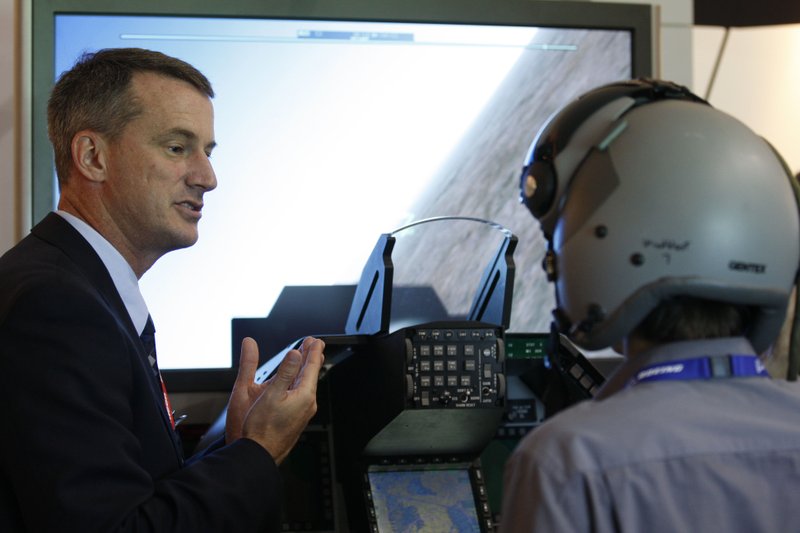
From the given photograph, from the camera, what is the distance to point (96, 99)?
1683mm

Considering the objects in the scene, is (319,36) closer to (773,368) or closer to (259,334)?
(259,334)

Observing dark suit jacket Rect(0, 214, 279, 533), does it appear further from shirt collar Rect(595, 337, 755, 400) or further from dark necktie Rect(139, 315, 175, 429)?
shirt collar Rect(595, 337, 755, 400)

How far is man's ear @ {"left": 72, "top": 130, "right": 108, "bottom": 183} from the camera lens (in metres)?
1.67

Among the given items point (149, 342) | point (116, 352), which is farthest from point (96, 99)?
point (116, 352)

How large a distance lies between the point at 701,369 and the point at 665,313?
72 millimetres

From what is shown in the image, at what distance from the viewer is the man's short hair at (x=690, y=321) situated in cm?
97

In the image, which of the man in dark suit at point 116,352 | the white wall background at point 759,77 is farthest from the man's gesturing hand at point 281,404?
the white wall background at point 759,77

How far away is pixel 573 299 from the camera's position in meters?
1.03

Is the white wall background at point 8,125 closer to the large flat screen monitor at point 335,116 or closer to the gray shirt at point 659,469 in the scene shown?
the large flat screen monitor at point 335,116

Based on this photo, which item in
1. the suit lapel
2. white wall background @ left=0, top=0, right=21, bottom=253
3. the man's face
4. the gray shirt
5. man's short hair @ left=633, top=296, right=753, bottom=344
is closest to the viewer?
the gray shirt

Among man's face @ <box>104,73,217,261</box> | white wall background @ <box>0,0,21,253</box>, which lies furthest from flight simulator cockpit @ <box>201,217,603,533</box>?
→ white wall background @ <box>0,0,21,253</box>

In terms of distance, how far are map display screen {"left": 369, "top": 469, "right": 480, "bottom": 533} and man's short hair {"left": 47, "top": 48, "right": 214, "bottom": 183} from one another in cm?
81

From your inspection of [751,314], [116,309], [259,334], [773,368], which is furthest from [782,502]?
[259,334]

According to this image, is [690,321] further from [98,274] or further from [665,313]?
[98,274]
